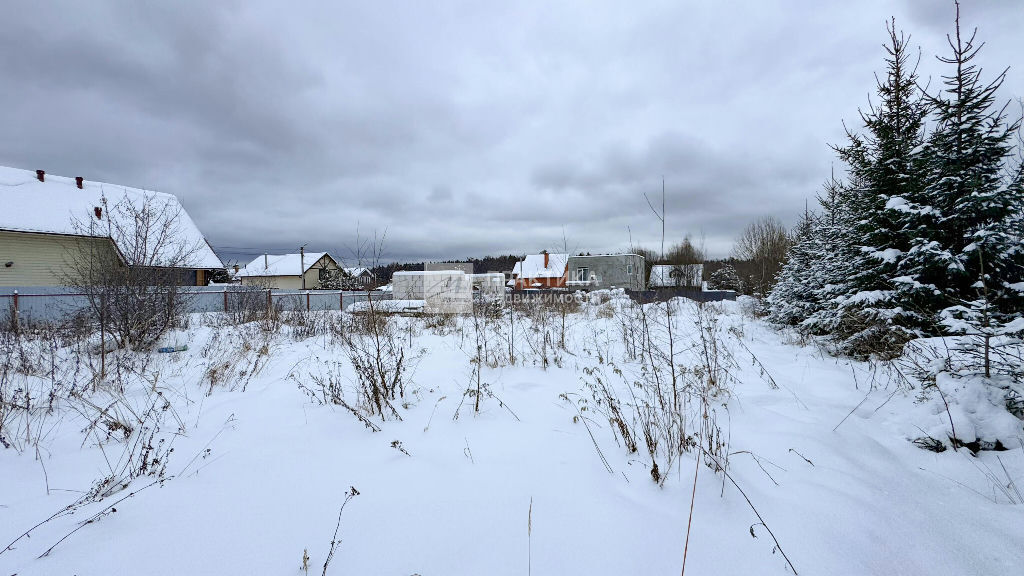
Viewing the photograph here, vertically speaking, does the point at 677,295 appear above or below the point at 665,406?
above

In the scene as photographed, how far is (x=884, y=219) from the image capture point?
538cm

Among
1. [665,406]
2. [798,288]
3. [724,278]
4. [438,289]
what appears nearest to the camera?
[665,406]

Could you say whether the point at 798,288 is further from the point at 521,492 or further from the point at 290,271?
the point at 290,271

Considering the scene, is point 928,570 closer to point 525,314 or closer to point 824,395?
point 824,395

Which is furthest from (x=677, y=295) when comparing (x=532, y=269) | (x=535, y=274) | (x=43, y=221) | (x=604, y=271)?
(x=43, y=221)

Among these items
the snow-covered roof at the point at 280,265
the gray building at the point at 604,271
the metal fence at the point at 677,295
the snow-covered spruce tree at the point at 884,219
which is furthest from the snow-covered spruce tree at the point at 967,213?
the snow-covered roof at the point at 280,265

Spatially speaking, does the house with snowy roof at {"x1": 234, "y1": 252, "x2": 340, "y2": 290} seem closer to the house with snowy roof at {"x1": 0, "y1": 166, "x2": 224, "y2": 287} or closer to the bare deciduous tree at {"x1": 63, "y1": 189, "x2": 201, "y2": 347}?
the house with snowy roof at {"x1": 0, "y1": 166, "x2": 224, "y2": 287}

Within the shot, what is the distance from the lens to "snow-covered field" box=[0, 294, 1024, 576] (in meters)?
1.44

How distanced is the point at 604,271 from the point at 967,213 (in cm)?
3544

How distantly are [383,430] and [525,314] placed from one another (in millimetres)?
6537

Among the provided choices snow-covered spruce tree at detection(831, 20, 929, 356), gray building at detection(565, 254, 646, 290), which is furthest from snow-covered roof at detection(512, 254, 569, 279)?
snow-covered spruce tree at detection(831, 20, 929, 356)

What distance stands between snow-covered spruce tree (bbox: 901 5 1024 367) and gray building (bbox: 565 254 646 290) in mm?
31096

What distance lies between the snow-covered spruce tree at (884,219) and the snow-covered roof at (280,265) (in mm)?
42713

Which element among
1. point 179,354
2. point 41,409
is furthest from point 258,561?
point 179,354
